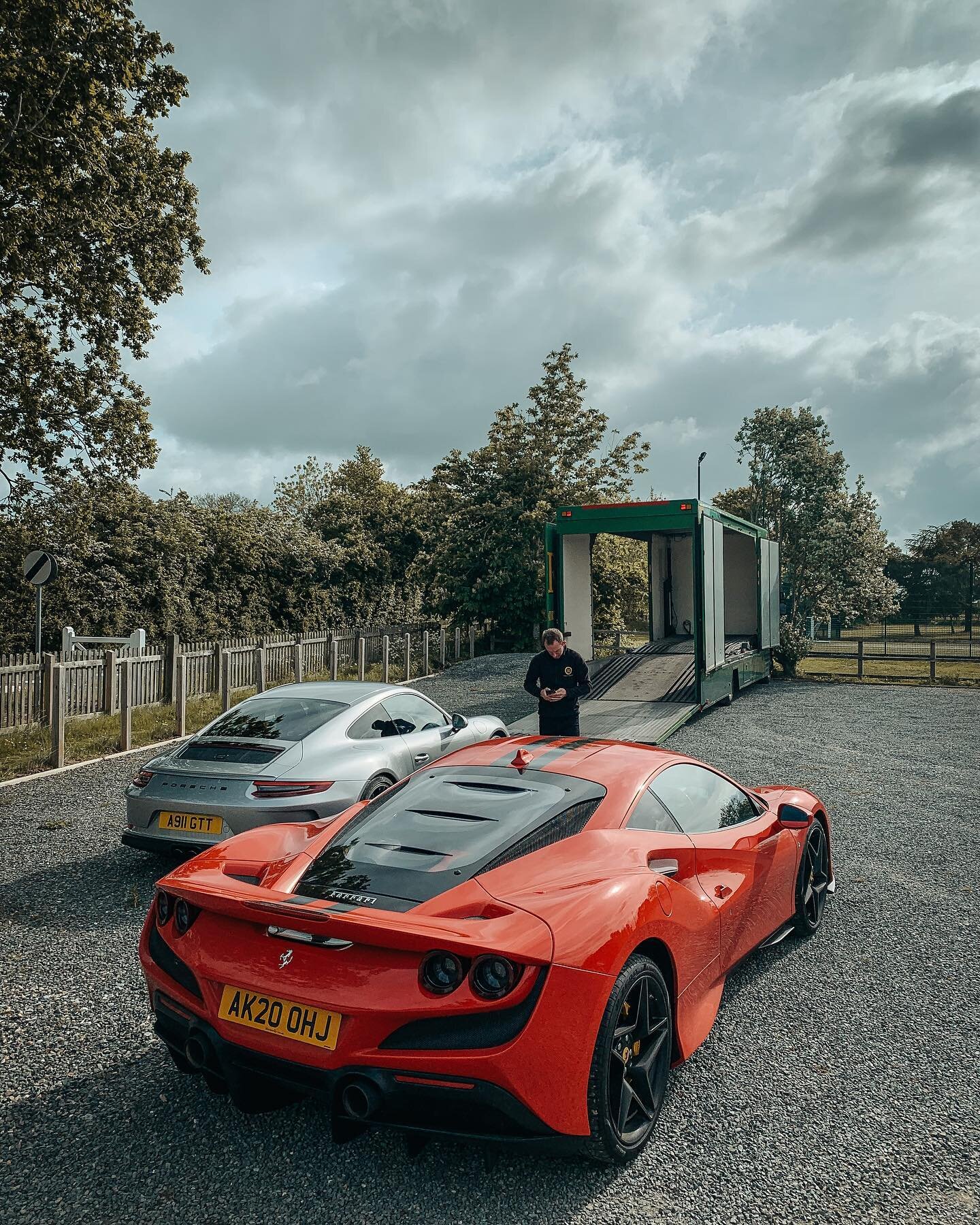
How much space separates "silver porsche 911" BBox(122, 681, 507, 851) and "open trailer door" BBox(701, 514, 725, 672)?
24.6ft

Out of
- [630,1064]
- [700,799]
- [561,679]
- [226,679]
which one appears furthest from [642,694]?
[630,1064]

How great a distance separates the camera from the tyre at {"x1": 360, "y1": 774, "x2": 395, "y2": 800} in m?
6.43

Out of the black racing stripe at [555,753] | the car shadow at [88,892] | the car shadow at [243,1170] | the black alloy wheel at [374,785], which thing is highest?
the black racing stripe at [555,753]

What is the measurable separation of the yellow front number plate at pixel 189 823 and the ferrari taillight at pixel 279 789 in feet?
1.00

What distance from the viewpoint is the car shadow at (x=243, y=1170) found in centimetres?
271

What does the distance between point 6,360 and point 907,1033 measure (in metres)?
14.4

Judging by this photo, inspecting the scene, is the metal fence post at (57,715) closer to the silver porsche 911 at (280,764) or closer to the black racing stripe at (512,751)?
the silver porsche 911 at (280,764)

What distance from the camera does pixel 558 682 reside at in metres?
8.22

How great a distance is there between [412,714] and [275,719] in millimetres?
1292

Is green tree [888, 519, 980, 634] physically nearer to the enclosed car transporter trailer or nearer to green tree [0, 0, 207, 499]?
the enclosed car transporter trailer

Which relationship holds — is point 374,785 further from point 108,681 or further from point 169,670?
point 169,670

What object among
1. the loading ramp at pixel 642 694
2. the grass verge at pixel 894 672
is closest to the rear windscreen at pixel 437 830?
the loading ramp at pixel 642 694

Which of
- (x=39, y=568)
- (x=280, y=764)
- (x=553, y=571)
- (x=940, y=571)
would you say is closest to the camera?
(x=280, y=764)

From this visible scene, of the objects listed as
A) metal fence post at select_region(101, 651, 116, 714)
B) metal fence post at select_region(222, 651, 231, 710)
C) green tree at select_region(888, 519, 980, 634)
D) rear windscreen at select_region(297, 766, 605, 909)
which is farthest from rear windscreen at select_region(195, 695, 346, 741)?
green tree at select_region(888, 519, 980, 634)
